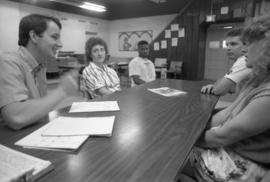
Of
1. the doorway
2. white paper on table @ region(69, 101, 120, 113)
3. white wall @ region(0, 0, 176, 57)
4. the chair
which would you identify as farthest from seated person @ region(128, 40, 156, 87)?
white wall @ region(0, 0, 176, 57)

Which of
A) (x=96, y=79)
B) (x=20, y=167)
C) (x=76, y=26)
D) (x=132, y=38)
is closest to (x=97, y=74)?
(x=96, y=79)

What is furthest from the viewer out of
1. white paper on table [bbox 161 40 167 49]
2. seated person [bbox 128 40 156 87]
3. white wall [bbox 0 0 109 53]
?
white paper on table [bbox 161 40 167 49]

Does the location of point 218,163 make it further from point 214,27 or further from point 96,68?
point 214,27

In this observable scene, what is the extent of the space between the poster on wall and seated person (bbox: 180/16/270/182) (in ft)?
20.9

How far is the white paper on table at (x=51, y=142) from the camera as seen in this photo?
745 millimetres

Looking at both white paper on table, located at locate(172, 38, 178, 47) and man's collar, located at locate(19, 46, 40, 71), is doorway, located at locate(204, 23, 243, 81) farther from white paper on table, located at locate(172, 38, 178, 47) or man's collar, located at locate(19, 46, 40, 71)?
man's collar, located at locate(19, 46, 40, 71)

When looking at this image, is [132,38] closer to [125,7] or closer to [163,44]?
[125,7]

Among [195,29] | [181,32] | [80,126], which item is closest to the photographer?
[80,126]

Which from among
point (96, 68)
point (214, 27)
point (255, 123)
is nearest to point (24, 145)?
point (255, 123)

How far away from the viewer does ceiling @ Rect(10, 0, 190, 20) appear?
18.8 feet

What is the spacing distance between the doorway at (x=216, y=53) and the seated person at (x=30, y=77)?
17.7 ft

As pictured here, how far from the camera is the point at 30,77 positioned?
1.12 metres

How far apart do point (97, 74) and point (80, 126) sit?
1200 mm

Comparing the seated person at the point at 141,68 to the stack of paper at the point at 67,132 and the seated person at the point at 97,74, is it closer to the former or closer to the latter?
the seated person at the point at 97,74
